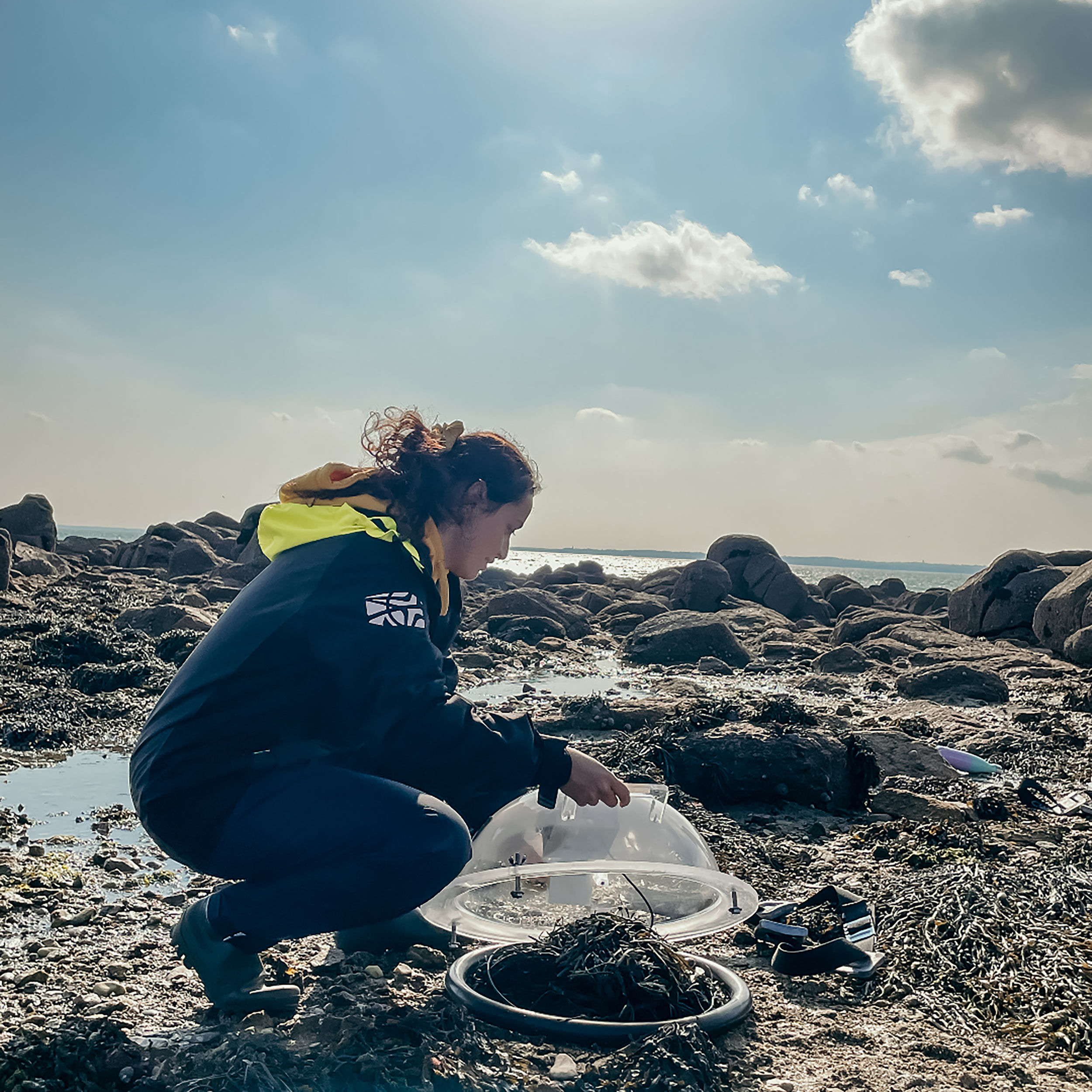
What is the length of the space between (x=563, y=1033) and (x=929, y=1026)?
1136 millimetres

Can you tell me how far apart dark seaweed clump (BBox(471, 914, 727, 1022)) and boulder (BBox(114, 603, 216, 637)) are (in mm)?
9792

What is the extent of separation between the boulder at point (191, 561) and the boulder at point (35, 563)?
2.37m

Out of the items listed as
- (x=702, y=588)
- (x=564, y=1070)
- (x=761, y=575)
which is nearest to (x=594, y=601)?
(x=702, y=588)

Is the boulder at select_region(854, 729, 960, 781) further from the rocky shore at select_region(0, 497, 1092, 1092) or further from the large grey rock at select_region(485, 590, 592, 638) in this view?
the large grey rock at select_region(485, 590, 592, 638)

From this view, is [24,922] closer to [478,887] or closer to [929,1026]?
[478,887]

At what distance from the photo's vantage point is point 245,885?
287cm

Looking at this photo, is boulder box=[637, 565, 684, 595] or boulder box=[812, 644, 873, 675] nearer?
boulder box=[812, 644, 873, 675]

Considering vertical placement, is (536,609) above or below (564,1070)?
above

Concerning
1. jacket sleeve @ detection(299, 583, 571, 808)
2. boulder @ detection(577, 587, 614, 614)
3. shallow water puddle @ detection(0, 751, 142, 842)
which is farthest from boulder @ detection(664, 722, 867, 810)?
boulder @ detection(577, 587, 614, 614)

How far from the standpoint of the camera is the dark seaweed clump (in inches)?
112

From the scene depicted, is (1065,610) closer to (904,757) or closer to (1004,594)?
(1004,594)

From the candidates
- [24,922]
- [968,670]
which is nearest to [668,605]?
[968,670]

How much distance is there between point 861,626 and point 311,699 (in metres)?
15.7

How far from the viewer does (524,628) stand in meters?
15.9
